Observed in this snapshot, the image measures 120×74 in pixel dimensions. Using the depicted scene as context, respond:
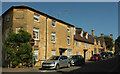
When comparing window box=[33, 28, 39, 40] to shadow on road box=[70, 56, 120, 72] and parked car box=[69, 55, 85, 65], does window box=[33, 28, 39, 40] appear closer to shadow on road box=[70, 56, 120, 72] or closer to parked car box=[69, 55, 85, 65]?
parked car box=[69, 55, 85, 65]

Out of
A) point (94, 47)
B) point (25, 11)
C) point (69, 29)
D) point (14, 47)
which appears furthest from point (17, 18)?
point (94, 47)

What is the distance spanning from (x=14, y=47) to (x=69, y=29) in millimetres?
14901

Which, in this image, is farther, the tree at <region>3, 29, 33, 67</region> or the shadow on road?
the tree at <region>3, 29, 33, 67</region>

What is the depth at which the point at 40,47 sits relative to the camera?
71.7ft

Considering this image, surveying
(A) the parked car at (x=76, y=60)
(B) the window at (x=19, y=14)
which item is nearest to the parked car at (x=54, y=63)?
(A) the parked car at (x=76, y=60)

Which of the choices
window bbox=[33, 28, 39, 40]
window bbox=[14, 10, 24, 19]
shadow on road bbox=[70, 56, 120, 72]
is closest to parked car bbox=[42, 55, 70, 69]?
shadow on road bbox=[70, 56, 120, 72]

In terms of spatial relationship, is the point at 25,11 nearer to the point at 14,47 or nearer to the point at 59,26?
the point at 14,47

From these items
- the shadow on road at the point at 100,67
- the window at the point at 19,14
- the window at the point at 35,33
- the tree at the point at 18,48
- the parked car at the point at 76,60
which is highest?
the window at the point at 19,14

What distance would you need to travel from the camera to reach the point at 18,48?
1769 centimetres

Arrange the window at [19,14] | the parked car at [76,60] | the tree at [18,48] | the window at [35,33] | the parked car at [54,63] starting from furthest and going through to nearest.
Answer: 1. the window at [35,33]
2. the parked car at [76,60]
3. the window at [19,14]
4. the tree at [18,48]
5. the parked car at [54,63]

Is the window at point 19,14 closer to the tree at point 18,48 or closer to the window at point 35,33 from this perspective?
the window at point 35,33

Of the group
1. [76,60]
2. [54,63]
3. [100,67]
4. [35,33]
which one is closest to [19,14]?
[35,33]

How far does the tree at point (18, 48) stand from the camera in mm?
17453

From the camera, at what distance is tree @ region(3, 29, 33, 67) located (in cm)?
1745
